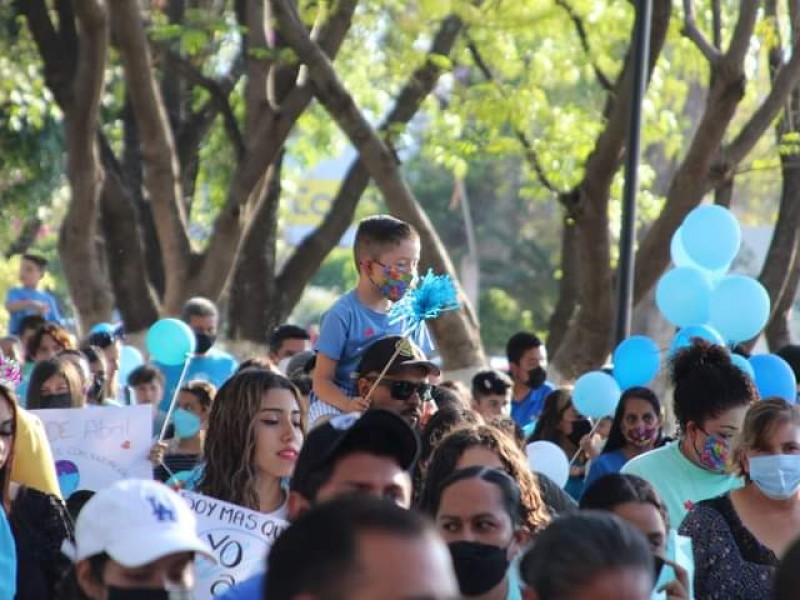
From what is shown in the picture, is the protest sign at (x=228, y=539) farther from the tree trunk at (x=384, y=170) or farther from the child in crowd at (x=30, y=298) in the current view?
the child in crowd at (x=30, y=298)

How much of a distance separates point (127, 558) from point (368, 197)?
42.5 meters

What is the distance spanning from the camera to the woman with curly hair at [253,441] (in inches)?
247

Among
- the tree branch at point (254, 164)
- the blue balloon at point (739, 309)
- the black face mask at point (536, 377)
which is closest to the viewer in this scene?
the blue balloon at point (739, 309)

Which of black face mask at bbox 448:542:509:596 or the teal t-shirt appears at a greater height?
the teal t-shirt

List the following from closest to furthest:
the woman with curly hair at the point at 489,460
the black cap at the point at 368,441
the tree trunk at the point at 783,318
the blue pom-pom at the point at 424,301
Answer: the black cap at the point at 368,441 < the woman with curly hair at the point at 489,460 < the blue pom-pom at the point at 424,301 < the tree trunk at the point at 783,318

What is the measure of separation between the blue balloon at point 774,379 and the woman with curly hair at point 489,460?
3.19m

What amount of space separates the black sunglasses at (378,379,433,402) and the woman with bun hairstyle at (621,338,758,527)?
0.93 meters

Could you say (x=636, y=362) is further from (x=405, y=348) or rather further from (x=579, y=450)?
(x=405, y=348)

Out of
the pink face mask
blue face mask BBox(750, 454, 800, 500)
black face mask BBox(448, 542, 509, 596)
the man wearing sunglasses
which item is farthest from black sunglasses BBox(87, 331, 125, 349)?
black face mask BBox(448, 542, 509, 596)

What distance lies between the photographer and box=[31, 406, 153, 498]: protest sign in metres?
8.41

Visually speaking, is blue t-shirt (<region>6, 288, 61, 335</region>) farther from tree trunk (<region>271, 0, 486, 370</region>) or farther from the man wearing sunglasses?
the man wearing sunglasses

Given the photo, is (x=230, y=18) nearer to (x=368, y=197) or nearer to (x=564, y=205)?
(x=564, y=205)

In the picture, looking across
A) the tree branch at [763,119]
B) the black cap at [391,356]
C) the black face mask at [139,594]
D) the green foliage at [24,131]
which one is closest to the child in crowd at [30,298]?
the green foliage at [24,131]

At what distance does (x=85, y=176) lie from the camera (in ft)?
50.8
